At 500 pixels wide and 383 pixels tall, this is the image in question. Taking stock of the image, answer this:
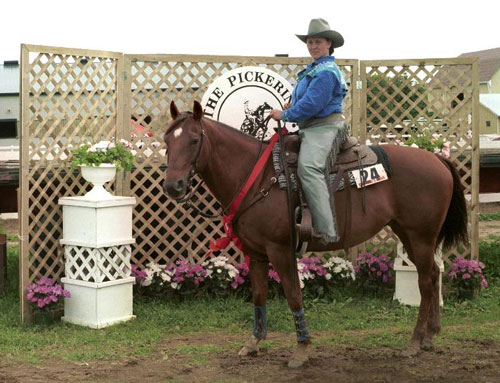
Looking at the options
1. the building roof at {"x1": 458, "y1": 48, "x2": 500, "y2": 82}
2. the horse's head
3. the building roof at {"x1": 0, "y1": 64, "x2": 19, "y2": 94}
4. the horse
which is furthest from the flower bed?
the building roof at {"x1": 458, "y1": 48, "x2": 500, "y2": 82}

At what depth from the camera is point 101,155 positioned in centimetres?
693

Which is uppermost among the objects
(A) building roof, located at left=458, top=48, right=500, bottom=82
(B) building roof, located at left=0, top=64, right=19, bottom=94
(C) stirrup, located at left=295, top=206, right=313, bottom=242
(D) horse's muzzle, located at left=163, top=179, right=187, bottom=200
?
(A) building roof, located at left=458, top=48, right=500, bottom=82

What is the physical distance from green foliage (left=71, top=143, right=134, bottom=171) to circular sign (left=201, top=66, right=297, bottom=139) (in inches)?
40.8

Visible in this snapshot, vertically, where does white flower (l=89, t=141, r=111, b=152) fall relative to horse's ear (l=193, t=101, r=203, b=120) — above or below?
below

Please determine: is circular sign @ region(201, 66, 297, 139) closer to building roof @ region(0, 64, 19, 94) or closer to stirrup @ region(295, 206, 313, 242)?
stirrup @ region(295, 206, 313, 242)

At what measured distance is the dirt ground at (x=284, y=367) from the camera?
5238 millimetres

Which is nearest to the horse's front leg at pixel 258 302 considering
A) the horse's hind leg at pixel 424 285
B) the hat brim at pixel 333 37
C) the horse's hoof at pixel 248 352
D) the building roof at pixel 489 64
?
the horse's hoof at pixel 248 352

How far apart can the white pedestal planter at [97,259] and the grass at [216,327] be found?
176mm

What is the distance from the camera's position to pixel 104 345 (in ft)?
20.4

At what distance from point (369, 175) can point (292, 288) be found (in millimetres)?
1090

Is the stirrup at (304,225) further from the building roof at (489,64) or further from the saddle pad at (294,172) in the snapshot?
the building roof at (489,64)

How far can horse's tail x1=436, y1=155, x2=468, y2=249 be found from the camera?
627 cm

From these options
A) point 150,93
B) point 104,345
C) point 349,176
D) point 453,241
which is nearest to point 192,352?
point 104,345

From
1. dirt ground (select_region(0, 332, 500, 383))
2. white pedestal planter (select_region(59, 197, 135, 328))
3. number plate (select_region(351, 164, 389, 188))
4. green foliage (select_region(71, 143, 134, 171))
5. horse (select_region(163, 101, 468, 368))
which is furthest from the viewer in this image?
green foliage (select_region(71, 143, 134, 171))
